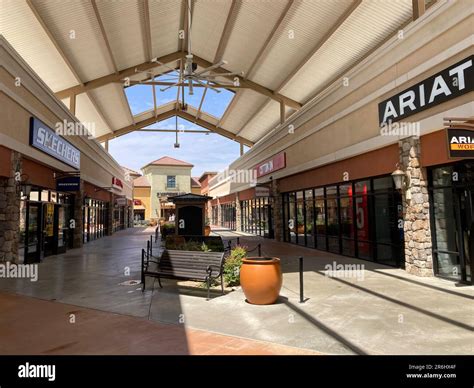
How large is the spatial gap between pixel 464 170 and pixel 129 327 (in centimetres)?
775

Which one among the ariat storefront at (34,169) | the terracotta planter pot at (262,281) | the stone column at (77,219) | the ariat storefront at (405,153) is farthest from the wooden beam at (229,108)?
the terracotta planter pot at (262,281)

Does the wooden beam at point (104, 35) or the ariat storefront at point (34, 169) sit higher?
the wooden beam at point (104, 35)

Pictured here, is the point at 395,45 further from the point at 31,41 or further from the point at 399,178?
the point at 31,41

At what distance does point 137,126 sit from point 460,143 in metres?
29.9

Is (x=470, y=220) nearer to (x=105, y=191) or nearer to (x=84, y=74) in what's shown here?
(x=84, y=74)

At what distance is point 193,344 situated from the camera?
15.3 feet

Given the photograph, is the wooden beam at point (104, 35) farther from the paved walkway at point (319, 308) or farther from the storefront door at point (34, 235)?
the paved walkway at point (319, 308)

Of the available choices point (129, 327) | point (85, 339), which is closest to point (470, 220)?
point (129, 327)

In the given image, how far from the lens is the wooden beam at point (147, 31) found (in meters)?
15.3

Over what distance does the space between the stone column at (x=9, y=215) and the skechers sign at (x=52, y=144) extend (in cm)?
126

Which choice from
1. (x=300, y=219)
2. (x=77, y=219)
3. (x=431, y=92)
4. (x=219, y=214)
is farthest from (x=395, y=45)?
(x=219, y=214)

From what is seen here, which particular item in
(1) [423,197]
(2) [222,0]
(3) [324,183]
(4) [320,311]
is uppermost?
(2) [222,0]

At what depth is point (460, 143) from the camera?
7.13 meters

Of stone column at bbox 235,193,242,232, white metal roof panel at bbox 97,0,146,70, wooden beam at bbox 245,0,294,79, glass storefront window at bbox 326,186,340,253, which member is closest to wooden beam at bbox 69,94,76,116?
white metal roof panel at bbox 97,0,146,70
